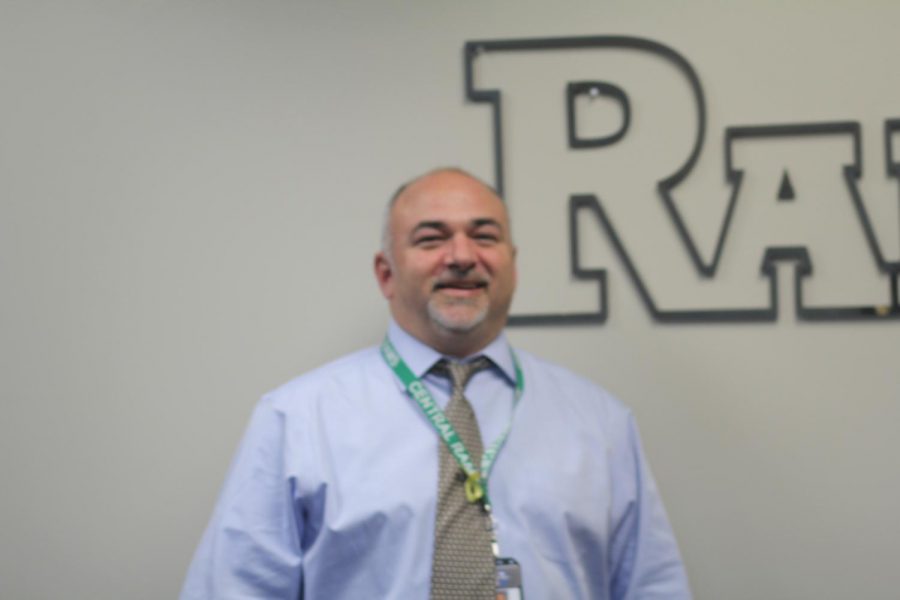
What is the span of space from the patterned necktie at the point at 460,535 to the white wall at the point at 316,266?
418 mm

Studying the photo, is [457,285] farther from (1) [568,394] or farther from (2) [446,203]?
(1) [568,394]

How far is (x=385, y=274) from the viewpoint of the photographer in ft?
5.00

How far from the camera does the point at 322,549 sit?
4.48 ft

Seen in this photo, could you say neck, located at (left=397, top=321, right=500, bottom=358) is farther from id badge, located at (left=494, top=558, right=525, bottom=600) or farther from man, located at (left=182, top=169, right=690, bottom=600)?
id badge, located at (left=494, top=558, right=525, bottom=600)

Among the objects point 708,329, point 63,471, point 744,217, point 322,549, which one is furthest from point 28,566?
point 744,217

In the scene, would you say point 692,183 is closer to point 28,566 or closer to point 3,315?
point 3,315

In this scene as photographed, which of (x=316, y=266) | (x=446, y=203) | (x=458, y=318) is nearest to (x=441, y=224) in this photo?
(x=446, y=203)

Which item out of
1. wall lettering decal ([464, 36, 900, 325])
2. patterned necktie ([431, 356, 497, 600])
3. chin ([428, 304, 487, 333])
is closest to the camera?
patterned necktie ([431, 356, 497, 600])

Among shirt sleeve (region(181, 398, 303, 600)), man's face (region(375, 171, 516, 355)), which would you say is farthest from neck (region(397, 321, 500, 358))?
shirt sleeve (region(181, 398, 303, 600))

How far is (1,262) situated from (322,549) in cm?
91

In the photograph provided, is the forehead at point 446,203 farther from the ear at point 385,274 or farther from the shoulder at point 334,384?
the shoulder at point 334,384

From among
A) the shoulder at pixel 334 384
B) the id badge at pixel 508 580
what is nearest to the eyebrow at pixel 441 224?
the shoulder at pixel 334 384

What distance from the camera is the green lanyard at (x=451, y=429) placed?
1363 mm

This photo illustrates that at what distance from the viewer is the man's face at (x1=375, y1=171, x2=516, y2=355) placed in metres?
→ 1.43
